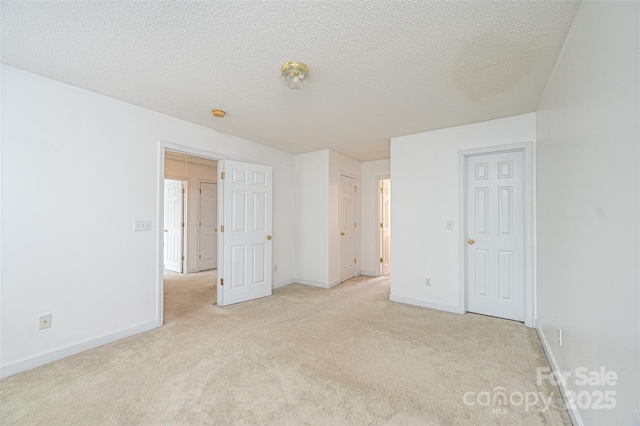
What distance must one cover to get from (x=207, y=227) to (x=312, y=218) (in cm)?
285

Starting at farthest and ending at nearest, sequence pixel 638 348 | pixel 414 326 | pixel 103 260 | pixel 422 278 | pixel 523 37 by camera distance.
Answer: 1. pixel 422 278
2. pixel 414 326
3. pixel 103 260
4. pixel 523 37
5. pixel 638 348

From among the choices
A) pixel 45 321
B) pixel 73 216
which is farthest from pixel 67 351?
→ pixel 73 216

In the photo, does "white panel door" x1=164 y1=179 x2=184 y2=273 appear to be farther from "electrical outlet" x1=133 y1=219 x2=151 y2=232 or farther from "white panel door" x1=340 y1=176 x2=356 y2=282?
"white panel door" x1=340 y1=176 x2=356 y2=282

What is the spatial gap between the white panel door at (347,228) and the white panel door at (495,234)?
6.85 feet

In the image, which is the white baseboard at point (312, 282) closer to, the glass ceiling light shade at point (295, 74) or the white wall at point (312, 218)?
the white wall at point (312, 218)

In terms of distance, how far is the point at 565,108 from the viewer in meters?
1.79

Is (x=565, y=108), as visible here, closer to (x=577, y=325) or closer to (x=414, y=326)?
(x=577, y=325)

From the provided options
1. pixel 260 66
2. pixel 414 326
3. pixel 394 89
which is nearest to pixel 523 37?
pixel 394 89

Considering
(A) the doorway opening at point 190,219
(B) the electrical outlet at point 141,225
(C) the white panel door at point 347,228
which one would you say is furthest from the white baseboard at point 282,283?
(B) the electrical outlet at point 141,225

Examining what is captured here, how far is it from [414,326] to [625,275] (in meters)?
2.16

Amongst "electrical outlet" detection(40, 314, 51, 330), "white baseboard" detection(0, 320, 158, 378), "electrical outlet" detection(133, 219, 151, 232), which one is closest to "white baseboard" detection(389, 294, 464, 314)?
"white baseboard" detection(0, 320, 158, 378)

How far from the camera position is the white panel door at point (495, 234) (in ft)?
10.1

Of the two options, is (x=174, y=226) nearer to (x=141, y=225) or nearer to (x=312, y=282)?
(x=141, y=225)

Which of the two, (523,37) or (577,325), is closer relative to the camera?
(577,325)
